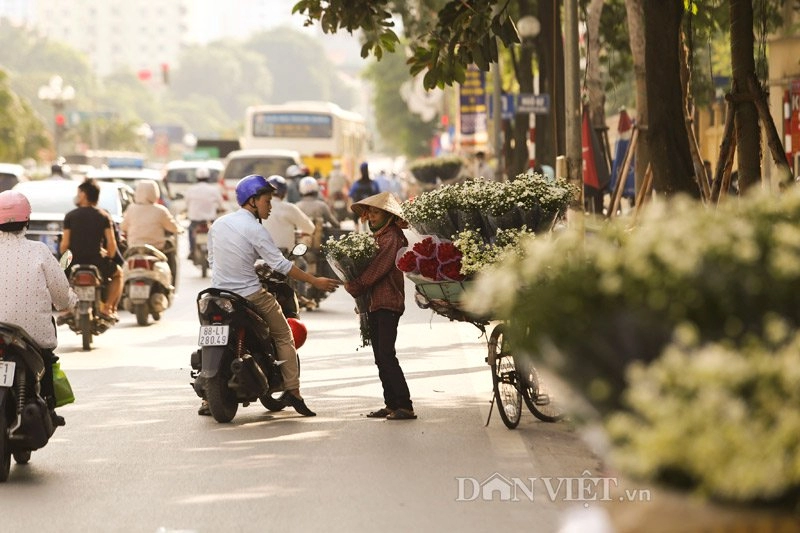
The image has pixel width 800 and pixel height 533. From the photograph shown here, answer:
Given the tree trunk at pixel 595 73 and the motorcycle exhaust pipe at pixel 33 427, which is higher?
the tree trunk at pixel 595 73

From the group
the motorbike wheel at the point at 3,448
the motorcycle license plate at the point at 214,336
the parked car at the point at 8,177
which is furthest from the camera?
the parked car at the point at 8,177

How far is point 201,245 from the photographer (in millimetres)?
27594

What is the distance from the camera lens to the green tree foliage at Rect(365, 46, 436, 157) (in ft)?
303

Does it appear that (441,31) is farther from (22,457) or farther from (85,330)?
(22,457)

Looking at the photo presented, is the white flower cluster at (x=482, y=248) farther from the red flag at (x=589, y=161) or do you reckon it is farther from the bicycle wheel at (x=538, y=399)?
the red flag at (x=589, y=161)

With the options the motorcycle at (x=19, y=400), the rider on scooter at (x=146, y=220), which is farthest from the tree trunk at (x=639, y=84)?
the motorcycle at (x=19, y=400)

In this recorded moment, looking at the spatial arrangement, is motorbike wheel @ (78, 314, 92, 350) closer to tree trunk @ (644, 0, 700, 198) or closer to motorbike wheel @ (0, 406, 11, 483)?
tree trunk @ (644, 0, 700, 198)

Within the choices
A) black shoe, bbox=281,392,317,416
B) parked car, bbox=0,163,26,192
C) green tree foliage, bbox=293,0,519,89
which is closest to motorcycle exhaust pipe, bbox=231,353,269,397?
black shoe, bbox=281,392,317,416

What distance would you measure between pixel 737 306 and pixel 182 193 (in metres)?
42.3

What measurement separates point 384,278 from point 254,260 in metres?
A: 0.93

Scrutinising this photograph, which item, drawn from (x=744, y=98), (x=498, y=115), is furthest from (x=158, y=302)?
(x=498, y=115)

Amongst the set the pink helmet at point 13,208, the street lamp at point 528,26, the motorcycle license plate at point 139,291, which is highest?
the street lamp at point 528,26

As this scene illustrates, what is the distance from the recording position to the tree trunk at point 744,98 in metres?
14.5

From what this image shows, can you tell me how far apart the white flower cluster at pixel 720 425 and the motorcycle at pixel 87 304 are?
12.7m
